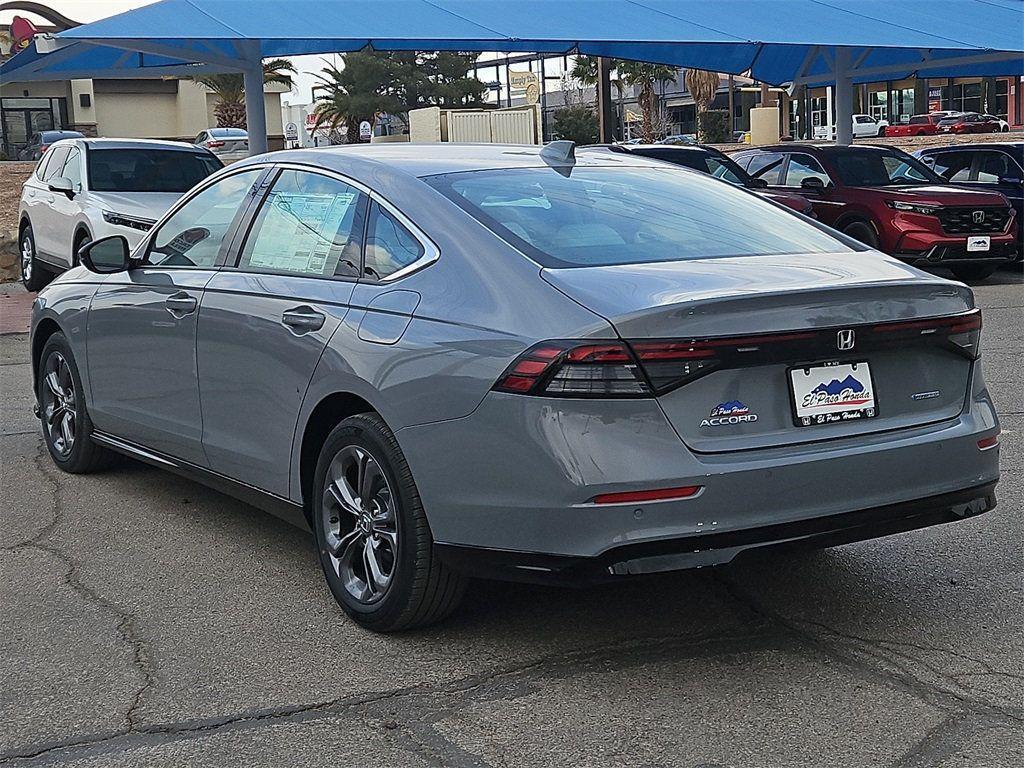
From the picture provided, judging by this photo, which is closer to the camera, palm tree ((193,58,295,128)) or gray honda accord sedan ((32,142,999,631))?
gray honda accord sedan ((32,142,999,631))

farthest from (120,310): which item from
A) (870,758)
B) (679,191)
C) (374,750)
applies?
(870,758)

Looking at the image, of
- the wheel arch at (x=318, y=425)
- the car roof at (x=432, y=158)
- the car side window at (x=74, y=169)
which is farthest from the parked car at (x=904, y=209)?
the wheel arch at (x=318, y=425)

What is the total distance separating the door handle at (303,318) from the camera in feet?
14.3

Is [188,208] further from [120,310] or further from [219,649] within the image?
[219,649]

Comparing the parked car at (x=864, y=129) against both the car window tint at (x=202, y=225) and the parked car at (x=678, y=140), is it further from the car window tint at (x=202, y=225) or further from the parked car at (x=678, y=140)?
the car window tint at (x=202, y=225)

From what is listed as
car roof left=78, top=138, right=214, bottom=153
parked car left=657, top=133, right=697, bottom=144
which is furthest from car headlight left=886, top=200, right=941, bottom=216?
parked car left=657, top=133, right=697, bottom=144

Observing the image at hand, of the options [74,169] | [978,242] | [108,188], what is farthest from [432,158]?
[978,242]

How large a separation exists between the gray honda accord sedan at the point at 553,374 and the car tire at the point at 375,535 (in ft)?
0.03

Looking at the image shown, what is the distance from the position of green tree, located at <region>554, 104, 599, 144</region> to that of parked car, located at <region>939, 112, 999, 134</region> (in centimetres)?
1939

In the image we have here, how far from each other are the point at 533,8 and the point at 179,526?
13.5 meters

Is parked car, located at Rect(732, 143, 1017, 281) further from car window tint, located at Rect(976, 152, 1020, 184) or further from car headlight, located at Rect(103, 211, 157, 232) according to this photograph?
car headlight, located at Rect(103, 211, 157, 232)

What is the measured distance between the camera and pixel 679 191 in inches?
190

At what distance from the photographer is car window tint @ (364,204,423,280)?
4.24m

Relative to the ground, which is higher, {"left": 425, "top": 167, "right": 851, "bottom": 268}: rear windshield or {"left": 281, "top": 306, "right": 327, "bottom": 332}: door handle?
{"left": 425, "top": 167, "right": 851, "bottom": 268}: rear windshield
